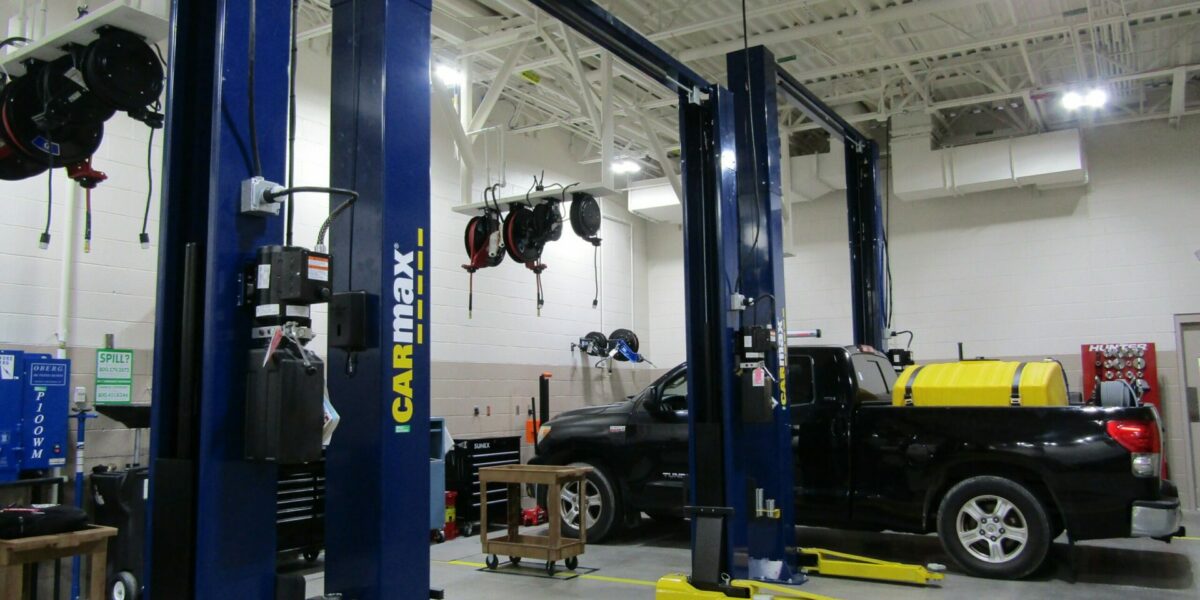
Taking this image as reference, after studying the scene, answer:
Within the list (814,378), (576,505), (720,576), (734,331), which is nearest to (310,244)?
(576,505)

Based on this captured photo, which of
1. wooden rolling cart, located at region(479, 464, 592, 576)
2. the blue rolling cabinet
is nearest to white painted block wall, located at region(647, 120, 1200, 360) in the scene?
the blue rolling cabinet

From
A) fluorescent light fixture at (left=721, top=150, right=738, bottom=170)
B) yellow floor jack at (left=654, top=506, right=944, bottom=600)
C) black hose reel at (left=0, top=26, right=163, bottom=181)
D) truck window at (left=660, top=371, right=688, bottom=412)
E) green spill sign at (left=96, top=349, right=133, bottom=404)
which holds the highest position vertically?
fluorescent light fixture at (left=721, top=150, right=738, bottom=170)

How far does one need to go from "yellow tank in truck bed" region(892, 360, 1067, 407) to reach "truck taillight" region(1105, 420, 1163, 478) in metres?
0.51

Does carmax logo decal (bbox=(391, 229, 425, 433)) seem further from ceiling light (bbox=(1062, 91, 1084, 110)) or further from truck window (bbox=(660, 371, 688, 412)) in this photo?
ceiling light (bbox=(1062, 91, 1084, 110))

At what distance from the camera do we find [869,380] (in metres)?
6.98

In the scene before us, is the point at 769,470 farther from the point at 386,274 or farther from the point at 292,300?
the point at 292,300

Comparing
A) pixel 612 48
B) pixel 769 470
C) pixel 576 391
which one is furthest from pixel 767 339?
pixel 576 391

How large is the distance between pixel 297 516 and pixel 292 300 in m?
4.48

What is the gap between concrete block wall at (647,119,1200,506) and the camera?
33.6 feet

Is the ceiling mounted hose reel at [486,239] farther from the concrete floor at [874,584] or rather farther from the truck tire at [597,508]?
the concrete floor at [874,584]

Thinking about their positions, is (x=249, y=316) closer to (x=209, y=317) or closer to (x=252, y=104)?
(x=209, y=317)

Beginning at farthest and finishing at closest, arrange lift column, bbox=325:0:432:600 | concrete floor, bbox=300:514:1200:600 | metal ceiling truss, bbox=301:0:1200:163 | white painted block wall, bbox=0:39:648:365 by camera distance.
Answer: metal ceiling truss, bbox=301:0:1200:163 < white painted block wall, bbox=0:39:648:365 < concrete floor, bbox=300:514:1200:600 < lift column, bbox=325:0:432:600

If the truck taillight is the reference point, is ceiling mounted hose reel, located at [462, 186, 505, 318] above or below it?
above

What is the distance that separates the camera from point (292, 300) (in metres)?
2.55
